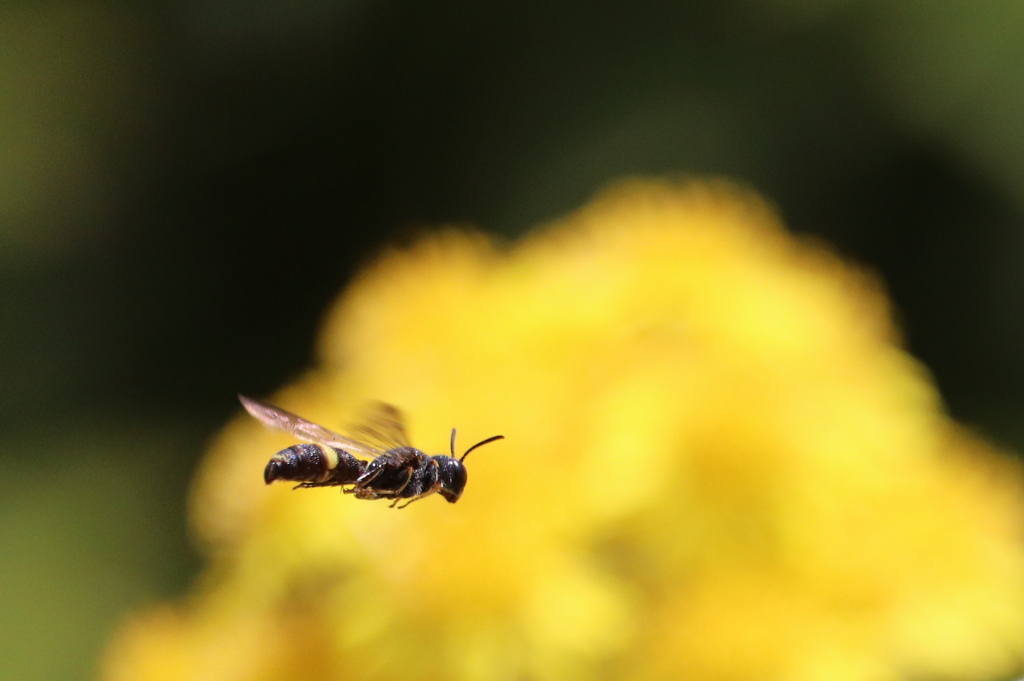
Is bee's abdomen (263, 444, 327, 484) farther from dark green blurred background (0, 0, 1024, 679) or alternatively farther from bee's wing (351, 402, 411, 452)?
dark green blurred background (0, 0, 1024, 679)

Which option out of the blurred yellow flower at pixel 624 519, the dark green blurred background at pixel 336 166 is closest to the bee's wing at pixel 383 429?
the blurred yellow flower at pixel 624 519

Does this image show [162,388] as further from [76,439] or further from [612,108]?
[612,108]

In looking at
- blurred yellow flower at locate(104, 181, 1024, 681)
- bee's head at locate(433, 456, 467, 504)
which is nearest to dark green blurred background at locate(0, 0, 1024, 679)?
blurred yellow flower at locate(104, 181, 1024, 681)

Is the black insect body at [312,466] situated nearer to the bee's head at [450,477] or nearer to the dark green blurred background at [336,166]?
the bee's head at [450,477]

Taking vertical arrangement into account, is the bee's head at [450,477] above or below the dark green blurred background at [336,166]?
above

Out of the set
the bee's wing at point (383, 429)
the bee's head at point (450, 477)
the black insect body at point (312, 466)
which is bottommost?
the bee's head at point (450, 477)

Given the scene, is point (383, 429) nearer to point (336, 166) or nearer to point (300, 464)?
point (300, 464)

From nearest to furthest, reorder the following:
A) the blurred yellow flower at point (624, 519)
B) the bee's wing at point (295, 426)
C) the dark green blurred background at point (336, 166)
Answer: the bee's wing at point (295, 426) < the blurred yellow flower at point (624, 519) < the dark green blurred background at point (336, 166)

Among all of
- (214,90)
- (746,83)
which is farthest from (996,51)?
(214,90)
